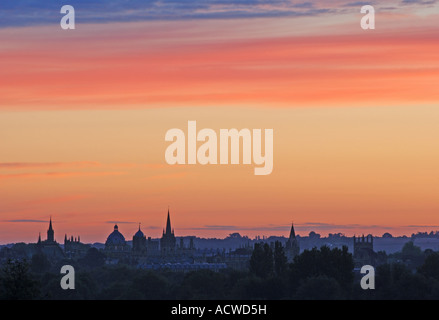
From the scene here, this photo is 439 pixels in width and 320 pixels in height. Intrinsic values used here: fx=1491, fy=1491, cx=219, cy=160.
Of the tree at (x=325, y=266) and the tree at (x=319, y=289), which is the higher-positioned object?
the tree at (x=325, y=266)

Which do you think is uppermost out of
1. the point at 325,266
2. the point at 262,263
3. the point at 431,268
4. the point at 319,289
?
the point at 262,263

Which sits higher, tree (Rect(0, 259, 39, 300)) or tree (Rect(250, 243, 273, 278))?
tree (Rect(250, 243, 273, 278))

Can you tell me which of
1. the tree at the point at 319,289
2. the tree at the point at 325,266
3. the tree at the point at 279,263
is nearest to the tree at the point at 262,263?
the tree at the point at 279,263

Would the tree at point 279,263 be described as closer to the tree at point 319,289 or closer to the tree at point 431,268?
the tree at point 431,268

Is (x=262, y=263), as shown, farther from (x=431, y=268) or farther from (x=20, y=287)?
(x=20, y=287)

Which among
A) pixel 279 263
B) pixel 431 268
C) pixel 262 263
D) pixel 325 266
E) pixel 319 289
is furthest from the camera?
pixel 431 268

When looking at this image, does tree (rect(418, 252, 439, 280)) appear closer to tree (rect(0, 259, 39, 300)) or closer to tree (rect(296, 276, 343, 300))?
tree (rect(296, 276, 343, 300))

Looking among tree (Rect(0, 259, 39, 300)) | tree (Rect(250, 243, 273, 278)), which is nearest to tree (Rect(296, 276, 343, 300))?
tree (Rect(250, 243, 273, 278))

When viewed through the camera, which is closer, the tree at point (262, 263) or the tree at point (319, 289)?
the tree at point (319, 289)

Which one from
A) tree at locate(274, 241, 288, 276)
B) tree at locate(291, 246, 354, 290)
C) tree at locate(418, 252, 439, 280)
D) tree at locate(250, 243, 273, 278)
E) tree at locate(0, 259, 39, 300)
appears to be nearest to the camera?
tree at locate(0, 259, 39, 300)

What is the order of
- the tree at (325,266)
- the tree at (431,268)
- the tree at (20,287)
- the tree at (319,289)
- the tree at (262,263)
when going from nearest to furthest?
the tree at (20,287), the tree at (319,289), the tree at (325,266), the tree at (262,263), the tree at (431,268)

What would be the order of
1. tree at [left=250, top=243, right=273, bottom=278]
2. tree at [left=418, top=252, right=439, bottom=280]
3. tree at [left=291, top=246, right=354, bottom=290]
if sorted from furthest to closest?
tree at [left=418, top=252, right=439, bottom=280] → tree at [left=250, top=243, right=273, bottom=278] → tree at [left=291, top=246, right=354, bottom=290]

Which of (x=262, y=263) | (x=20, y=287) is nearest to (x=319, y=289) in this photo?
(x=262, y=263)

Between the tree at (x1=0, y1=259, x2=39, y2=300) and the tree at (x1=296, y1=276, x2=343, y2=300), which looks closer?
the tree at (x1=0, y1=259, x2=39, y2=300)
